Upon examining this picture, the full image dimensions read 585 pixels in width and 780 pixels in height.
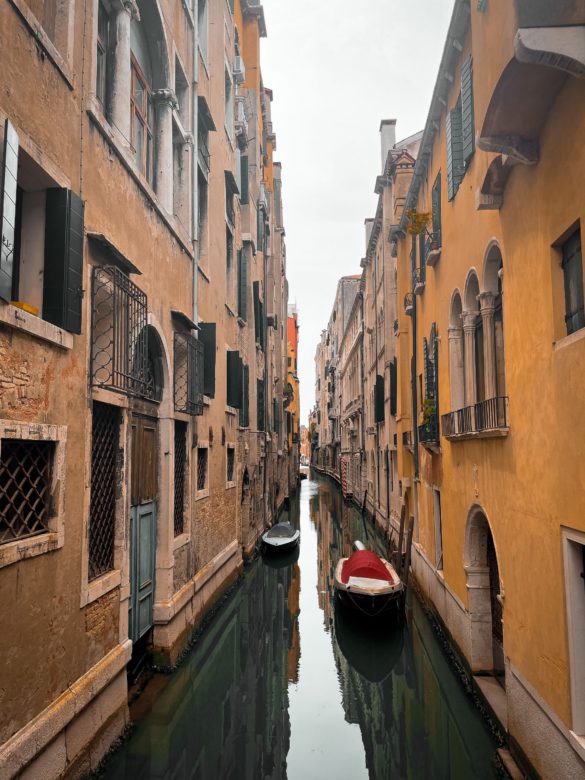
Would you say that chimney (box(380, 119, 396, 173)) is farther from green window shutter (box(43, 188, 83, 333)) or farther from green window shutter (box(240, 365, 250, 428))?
green window shutter (box(43, 188, 83, 333))

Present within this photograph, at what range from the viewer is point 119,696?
21.6 feet

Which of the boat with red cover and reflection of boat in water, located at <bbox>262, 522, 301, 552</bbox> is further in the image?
reflection of boat in water, located at <bbox>262, 522, 301, 552</bbox>

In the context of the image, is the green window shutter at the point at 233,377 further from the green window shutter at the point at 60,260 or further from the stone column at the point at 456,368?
the green window shutter at the point at 60,260

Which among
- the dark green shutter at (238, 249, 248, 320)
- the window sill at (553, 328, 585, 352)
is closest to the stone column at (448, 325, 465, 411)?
the window sill at (553, 328, 585, 352)

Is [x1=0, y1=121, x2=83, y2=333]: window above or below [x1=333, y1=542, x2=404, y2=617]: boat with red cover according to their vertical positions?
above

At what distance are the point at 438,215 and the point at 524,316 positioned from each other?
5.44 m

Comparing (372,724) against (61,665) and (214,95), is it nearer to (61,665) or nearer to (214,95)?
(61,665)

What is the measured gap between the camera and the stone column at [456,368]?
9.62m

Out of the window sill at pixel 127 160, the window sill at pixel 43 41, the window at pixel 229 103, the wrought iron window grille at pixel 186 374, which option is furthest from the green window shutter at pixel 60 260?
the window at pixel 229 103

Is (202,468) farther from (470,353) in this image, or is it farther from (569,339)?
(569,339)

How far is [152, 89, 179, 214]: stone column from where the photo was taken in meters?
9.22

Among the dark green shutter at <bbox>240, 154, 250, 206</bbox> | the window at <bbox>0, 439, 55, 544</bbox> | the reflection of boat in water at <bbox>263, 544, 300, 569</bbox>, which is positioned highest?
the dark green shutter at <bbox>240, 154, 250, 206</bbox>

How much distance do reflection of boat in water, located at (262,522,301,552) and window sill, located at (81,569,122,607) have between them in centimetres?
1178

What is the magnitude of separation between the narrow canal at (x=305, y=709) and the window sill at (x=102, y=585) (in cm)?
156
